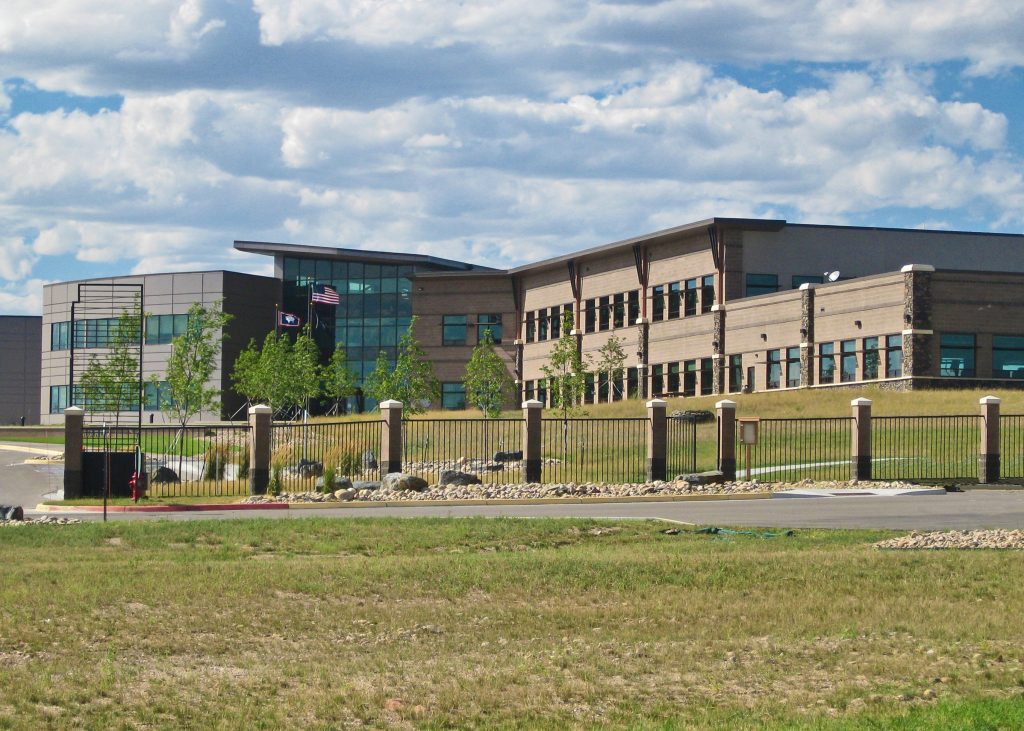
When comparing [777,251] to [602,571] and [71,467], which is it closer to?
[71,467]

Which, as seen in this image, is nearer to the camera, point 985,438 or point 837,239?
point 985,438

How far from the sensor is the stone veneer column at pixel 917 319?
191 feet

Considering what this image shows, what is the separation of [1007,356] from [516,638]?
52.9m

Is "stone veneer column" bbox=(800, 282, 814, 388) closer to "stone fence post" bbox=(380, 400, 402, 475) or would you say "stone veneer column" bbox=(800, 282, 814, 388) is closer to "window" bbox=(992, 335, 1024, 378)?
"window" bbox=(992, 335, 1024, 378)

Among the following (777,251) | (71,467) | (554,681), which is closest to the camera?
(554,681)

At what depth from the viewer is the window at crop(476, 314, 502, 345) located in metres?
90.5

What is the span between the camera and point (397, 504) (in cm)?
3177

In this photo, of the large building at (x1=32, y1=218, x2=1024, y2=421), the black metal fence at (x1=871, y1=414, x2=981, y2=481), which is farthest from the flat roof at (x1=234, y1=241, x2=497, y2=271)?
the black metal fence at (x1=871, y1=414, x2=981, y2=481)

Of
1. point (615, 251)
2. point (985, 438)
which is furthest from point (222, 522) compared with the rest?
point (615, 251)

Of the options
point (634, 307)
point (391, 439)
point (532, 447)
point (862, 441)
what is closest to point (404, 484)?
point (391, 439)

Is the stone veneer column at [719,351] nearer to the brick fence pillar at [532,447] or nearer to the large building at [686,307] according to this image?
the large building at [686,307]

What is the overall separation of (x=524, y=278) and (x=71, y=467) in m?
57.2

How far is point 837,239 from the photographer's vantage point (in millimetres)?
70375

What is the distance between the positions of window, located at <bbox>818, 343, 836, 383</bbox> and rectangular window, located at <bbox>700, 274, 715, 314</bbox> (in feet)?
26.0
